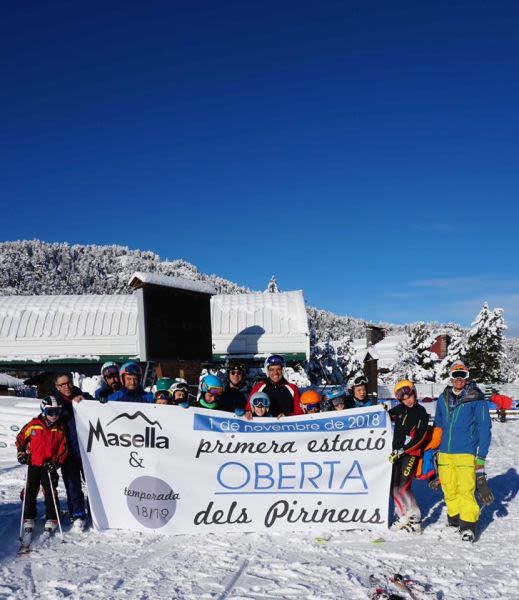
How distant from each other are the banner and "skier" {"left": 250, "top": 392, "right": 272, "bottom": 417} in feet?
0.53

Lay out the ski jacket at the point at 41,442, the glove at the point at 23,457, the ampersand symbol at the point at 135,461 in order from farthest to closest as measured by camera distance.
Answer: the ampersand symbol at the point at 135,461
the ski jacket at the point at 41,442
the glove at the point at 23,457

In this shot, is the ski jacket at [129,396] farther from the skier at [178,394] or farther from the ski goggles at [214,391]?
the ski goggles at [214,391]

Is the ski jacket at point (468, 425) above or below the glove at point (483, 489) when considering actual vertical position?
above

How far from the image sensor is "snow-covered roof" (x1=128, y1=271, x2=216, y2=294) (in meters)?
20.3

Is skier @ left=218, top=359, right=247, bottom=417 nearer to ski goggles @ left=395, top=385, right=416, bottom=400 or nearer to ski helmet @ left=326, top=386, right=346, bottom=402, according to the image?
ski helmet @ left=326, top=386, right=346, bottom=402

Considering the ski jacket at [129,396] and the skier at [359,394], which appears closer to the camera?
the ski jacket at [129,396]

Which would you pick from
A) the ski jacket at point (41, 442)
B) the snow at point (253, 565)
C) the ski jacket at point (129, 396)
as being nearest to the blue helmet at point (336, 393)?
the snow at point (253, 565)

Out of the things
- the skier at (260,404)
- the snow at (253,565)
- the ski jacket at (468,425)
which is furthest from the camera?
the skier at (260,404)

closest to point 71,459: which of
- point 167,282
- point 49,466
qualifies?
point 49,466

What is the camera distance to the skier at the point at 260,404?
684cm

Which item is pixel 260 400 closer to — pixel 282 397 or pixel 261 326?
pixel 282 397

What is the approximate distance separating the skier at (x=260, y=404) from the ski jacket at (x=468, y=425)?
6.87 feet

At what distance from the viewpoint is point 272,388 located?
7.42 m

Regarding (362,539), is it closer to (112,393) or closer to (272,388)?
(272,388)
